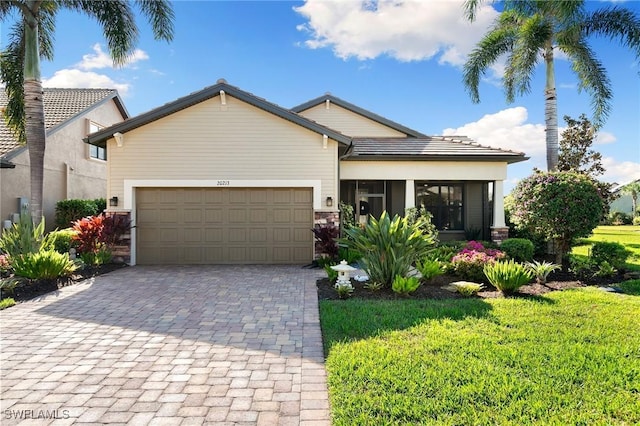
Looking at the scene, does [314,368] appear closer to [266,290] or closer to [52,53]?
[266,290]

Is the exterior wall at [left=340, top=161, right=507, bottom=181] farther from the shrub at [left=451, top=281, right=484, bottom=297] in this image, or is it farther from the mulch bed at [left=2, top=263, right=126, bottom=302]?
the mulch bed at [left=2, top=263, right=126, bottom=302]

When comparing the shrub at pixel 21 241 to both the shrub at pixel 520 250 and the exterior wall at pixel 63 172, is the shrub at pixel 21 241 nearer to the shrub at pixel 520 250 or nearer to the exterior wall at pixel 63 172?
the exterior wall at pixel 63 172

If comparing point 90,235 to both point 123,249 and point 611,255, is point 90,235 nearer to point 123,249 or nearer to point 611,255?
point 123,249

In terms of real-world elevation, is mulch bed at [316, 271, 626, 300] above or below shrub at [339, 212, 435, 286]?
below

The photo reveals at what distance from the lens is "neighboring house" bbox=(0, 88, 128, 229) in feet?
43.1

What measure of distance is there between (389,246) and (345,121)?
1043 centimetres

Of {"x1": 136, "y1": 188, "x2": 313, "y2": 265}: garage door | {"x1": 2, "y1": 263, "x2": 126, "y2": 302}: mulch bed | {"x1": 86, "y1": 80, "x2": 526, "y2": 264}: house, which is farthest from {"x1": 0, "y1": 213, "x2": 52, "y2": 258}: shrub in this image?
{"x1": 136, "y1": 188, "x2": 313, "y2": 265}: garage door

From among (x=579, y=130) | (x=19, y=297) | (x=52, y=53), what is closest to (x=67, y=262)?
(x=19, y=297)

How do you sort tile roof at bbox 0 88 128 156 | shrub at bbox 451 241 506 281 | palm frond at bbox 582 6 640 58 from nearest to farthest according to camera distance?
shrub at bbox 451 241 506 281
palm frond at bbox 582 6 640 58
tile roof at bbox 0 88 128 156

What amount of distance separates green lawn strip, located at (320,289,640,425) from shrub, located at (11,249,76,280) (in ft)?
20.2

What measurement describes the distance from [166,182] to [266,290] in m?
5.26

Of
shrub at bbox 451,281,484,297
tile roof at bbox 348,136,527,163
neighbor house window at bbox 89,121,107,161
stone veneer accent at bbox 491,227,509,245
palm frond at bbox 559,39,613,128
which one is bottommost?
shrub at bbox 451,281,484,297

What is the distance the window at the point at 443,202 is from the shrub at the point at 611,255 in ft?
19.0

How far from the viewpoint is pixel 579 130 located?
27.7 m
